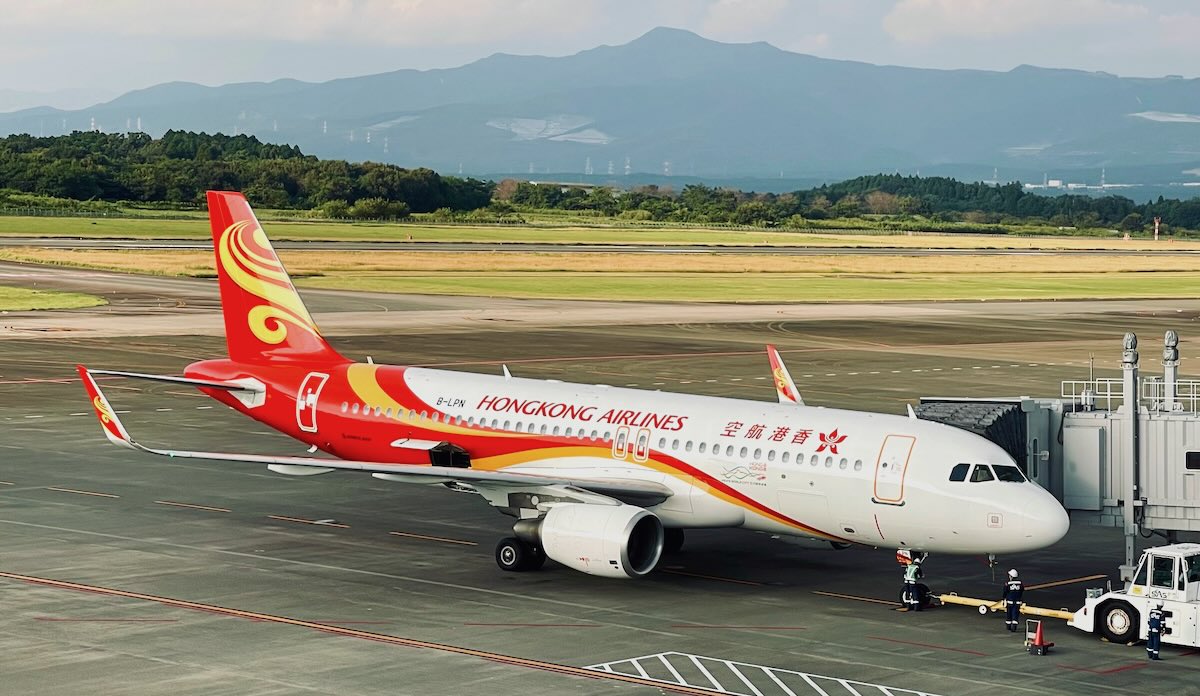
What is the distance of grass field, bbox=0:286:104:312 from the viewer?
103 m

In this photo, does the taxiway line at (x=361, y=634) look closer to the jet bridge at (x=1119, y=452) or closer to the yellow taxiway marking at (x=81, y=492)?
the yellow taxiway marking at (x=81, y=492)

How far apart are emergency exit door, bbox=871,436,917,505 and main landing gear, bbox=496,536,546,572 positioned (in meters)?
7.17

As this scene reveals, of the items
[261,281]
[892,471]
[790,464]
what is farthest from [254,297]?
[892,471]

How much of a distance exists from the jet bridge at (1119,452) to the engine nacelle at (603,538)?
6.59 m

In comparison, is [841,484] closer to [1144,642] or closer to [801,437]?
[801,437]

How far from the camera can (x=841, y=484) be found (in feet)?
101

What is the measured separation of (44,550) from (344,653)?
1144 centimetres

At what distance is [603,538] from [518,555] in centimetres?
298

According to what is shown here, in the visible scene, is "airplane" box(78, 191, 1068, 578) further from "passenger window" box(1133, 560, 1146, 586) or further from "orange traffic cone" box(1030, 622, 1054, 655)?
"orange traffic cone" box(1030, 622, 1054, 655)

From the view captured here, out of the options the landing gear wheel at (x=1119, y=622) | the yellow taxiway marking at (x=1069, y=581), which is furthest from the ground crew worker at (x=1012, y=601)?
the yellow taxiway marking at (x=1069, y=581)

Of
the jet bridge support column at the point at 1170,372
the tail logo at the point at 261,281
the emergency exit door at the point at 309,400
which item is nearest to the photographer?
the jet bridge support column at the point at 1170,372

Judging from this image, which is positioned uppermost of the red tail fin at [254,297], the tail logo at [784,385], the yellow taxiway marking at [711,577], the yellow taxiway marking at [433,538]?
the red tail fin at [254,297]

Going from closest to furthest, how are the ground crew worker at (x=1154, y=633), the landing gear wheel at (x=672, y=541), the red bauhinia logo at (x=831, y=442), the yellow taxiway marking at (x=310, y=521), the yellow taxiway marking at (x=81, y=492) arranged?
the ground crew worker at (x=1154, y=633) → the red bauhinia logo at (x=831, y=442) → the landing gear wheel at (x=672, y=541) → the yellow taxiway marking at (x=310, y=521) → the yellow taxiway marking at (x=81, y=492)

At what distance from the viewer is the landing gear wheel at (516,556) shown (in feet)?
109
